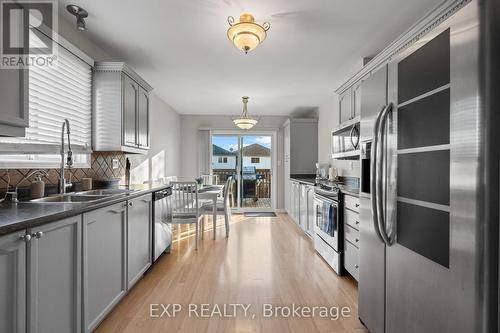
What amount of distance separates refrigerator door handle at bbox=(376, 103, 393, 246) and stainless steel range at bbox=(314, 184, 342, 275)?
132 centimetres

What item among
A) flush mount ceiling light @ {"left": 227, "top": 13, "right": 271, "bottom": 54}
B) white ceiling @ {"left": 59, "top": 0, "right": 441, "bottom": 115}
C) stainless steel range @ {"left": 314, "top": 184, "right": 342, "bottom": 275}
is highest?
white ceiling @ {"left": 59, "top": 0, "right": 441, "bottom": 115}

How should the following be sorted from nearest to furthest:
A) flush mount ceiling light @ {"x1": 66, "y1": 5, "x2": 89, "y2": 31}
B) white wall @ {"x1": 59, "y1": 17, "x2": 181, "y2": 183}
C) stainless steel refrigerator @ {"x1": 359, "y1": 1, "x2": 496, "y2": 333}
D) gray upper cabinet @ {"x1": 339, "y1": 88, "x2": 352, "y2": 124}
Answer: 1. stainless steel refrigerator @ {"x1": 359, "y1": 1, "x2": 496, "y2": 333}
2. flush mount ceiling light @ {"x1": 66, "y1": 5, "x2": 89, "y2": 31}
3. white wall @ {"x1": 59, "y1": 17, "x2": 181, "y2": 183}
4. gray upper cabinet @ {"x1": 339, "y1": 88, "x2": 352, "y2": 124}

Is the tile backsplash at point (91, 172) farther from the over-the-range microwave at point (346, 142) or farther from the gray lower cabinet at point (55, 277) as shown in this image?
the over-the-range microwave at point (346, 142)

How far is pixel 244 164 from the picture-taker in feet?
22.9

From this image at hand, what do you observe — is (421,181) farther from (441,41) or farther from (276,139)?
(276,139)

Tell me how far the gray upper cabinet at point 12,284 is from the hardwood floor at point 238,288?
0.89 meters

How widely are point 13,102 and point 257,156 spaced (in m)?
5.78

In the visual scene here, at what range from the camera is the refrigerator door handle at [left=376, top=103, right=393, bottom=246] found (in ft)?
4.99

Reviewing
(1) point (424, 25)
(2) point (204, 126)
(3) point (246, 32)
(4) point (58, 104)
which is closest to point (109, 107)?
(4) point (58, 104)

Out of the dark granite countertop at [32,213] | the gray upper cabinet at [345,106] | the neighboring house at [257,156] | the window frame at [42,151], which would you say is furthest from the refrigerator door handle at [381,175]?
the neighboring house at [257,156]

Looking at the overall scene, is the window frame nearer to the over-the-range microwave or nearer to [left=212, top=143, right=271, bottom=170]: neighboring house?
the over-the-range microwave

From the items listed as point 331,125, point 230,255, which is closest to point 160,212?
point 230,255

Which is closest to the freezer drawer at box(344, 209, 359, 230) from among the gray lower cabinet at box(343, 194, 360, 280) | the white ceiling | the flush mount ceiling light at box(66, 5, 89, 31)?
the gray lower cabinet at box(343, 194, 360, 280)

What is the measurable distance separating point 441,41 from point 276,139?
5715mm
